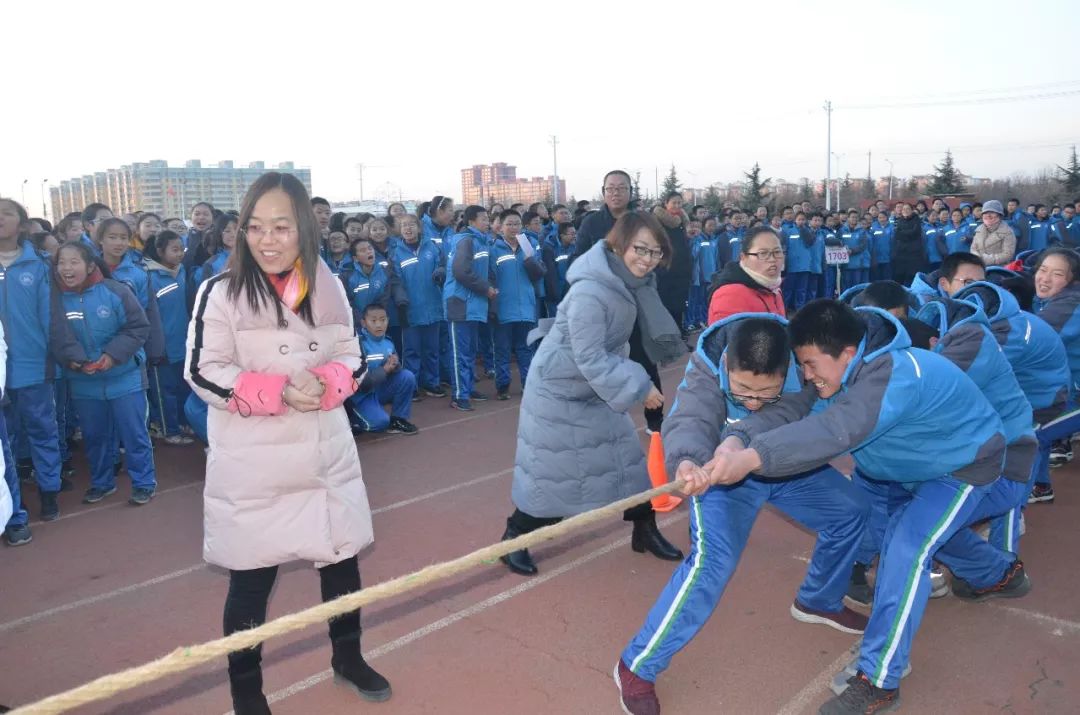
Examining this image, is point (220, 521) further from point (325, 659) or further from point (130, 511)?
point (130, 511)

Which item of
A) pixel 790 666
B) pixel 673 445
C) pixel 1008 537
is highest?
pixel 673 445

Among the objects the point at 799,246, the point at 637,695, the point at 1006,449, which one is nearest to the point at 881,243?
the point at 799,246

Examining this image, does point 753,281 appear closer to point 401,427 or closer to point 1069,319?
point 1069,319

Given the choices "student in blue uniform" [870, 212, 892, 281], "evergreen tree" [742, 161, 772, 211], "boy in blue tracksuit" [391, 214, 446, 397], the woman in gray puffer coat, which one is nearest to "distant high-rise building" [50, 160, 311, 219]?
"evergreen tree" [742, 161, 772, 211]

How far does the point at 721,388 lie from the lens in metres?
3.26

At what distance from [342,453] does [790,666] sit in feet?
6.75

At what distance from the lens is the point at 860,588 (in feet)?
13.8

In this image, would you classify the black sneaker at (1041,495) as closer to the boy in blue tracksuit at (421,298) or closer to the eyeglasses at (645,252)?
the eyeglasses at (645,252)

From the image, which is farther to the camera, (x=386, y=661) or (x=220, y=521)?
(x=386, y=661)

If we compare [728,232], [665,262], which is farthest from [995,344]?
[728,232]

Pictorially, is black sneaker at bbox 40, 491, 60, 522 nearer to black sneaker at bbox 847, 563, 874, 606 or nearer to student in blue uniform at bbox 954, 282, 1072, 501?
black sneaker at bbox 847, 563, 874, 606

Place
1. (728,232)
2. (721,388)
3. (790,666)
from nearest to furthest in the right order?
1. (721,388)
2. (790,666)
3. (728,232)

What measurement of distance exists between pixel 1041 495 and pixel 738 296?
264 cm

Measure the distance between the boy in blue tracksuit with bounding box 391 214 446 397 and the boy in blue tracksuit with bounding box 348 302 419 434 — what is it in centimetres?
113
